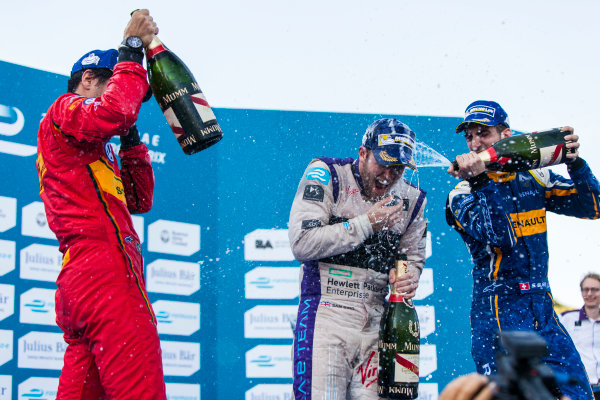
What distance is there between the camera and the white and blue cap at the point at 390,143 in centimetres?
317

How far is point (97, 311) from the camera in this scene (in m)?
2.55

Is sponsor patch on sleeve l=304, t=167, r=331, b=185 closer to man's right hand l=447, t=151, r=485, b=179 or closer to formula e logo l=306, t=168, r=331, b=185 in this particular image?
formula e logo l=306, t=168, r=331, b=185

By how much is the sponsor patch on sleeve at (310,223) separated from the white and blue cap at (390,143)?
40cm

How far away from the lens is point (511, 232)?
11.2 ft

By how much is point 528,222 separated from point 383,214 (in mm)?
848

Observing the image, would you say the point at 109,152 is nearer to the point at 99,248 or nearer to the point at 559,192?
the point at 99,248

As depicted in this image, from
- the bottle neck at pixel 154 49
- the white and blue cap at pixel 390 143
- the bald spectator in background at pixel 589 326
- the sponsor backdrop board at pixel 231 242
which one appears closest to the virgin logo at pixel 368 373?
the white and blue cap at pixel 390 143

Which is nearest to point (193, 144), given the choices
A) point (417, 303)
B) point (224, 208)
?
point (224, 208)

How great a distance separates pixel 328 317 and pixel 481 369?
2.93ft

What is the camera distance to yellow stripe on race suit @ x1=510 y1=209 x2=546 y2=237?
3.43 m

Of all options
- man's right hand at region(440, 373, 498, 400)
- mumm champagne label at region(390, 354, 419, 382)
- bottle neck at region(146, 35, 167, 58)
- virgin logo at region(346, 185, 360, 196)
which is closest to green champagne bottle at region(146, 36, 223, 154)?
bottle neck at region(146, 35, 167, 58)

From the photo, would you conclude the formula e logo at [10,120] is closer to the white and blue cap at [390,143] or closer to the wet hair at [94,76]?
the wet hair at [94,76]

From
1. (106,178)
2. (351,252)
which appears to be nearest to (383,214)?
(351,252)

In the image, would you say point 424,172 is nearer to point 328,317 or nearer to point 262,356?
point 262,356
